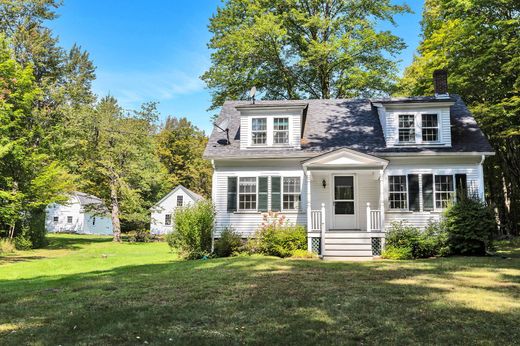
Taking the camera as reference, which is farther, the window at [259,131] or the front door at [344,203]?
the window at [259,131]

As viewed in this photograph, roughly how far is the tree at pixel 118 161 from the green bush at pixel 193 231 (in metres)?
16.9

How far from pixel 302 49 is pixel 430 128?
48.5 feet

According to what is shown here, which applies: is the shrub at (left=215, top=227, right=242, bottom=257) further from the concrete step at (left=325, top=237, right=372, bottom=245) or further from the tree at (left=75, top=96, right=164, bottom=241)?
the tree at (left=75, top=96, right=164, bottom=241)

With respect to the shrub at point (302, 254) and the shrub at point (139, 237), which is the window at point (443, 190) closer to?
the shrub at point (302, 254)

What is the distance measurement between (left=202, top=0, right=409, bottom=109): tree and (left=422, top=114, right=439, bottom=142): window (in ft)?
32.4

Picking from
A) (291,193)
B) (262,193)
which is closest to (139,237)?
(262,193)

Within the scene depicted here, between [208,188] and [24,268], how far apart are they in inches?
1684

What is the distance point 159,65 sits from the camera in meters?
20.2

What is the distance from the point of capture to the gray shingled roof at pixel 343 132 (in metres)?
16.0

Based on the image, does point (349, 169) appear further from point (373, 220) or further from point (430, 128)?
point (430, 128)

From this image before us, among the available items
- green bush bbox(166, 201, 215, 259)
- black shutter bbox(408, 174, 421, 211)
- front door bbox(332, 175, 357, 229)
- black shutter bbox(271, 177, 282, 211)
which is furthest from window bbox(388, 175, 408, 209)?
green bush bbox(166, 201, 215, 259)

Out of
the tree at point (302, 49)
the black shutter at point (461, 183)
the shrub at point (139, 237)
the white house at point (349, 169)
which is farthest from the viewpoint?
the shrub at point (139, 237)

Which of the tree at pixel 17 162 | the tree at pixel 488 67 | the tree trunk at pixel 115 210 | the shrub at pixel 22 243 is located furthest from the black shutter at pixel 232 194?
the tree trunk at pixel 115 210

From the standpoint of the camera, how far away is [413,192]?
1551 centimetres
